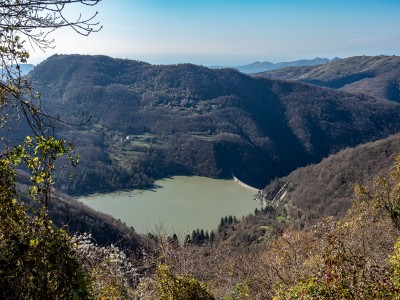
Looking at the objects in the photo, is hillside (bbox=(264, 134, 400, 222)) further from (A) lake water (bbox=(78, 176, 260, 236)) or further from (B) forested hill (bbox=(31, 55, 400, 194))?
(B) forested hill (bbox=(31, 55, 400, 194))

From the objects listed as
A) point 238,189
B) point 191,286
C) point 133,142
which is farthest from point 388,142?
point 133,142

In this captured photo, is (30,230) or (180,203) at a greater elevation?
(30,230)

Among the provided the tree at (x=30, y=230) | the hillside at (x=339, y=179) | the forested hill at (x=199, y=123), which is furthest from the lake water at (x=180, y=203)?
the tree at (x=30, y=230)

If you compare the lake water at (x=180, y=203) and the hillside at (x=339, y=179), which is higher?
the hillside at (x=339, y=179)

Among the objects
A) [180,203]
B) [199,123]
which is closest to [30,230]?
[180,203]

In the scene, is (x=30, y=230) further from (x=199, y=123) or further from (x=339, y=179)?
(x=199, y=123)

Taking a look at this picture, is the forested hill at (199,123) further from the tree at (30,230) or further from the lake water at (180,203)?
the tree at (30,230)

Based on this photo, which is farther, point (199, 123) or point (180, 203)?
point (199, 123)
